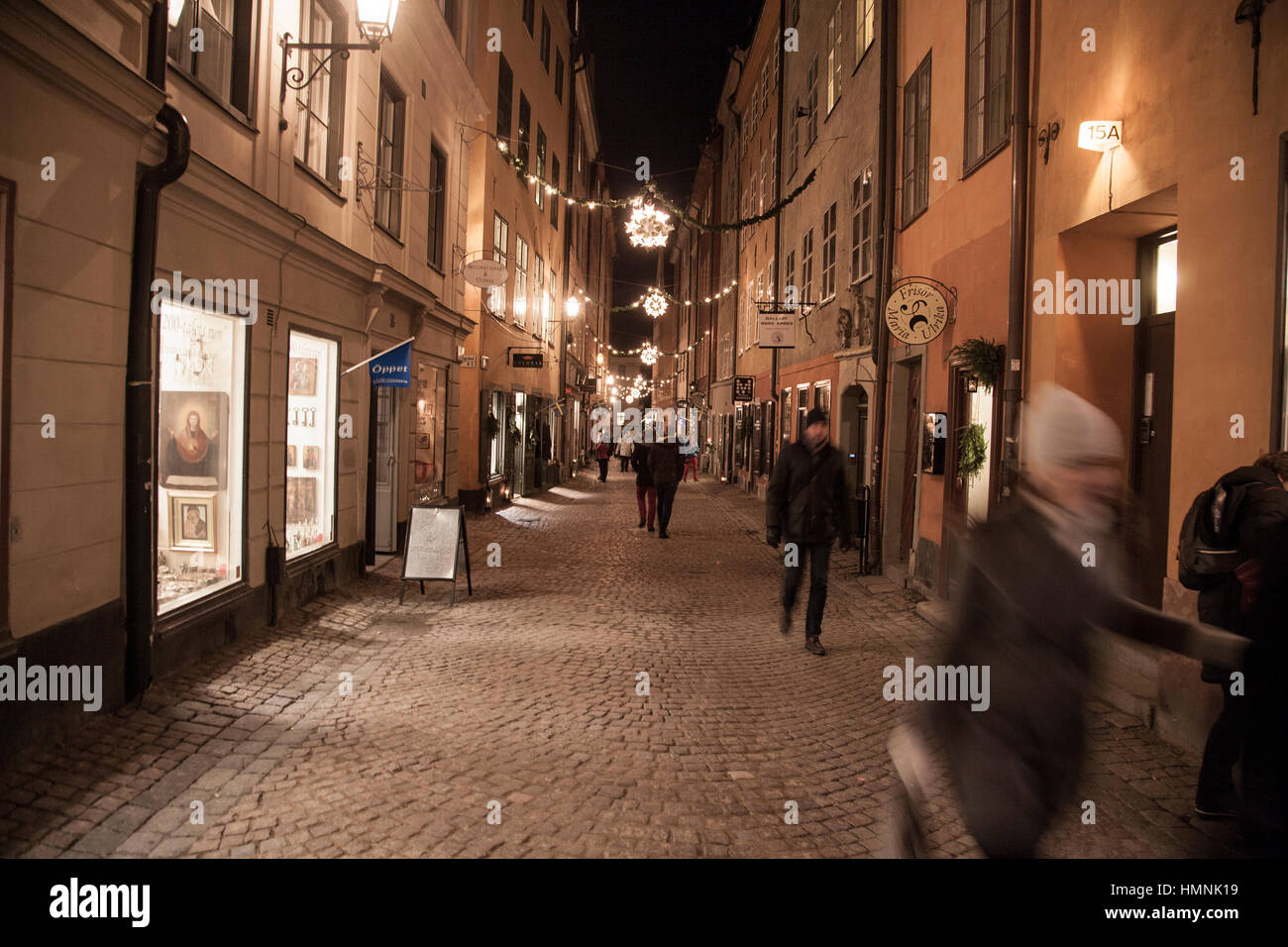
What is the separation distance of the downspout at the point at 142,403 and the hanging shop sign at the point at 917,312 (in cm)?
720

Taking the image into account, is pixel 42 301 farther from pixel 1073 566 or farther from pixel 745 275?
pixel 745 275

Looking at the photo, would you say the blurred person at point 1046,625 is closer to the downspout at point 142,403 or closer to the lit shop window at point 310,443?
the downspout at point 142,403

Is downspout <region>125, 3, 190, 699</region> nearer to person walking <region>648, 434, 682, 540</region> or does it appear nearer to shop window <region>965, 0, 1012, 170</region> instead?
shop window <region>965, 0, 1012, 170</region>

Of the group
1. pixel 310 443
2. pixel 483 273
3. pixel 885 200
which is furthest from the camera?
pixel 483 273

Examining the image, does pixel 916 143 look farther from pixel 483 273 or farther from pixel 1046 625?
pixel 1046 625

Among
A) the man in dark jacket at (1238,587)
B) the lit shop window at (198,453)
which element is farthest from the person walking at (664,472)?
the man in dark jacket at (1238,587)

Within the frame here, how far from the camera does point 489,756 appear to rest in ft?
15.8

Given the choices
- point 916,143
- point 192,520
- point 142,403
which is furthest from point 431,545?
point 916,143

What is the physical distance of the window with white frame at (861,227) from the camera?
13766mm

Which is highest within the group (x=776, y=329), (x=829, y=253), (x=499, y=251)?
(x=499, y=251)

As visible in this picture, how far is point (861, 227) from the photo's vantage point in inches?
563

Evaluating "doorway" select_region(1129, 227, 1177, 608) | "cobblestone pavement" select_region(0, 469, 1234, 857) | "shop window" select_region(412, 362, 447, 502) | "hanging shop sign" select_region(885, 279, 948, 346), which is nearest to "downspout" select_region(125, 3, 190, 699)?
"cobblestone pavement" select_region(0, 469, 1234, 857)

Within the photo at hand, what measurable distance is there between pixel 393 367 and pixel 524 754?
256 inches

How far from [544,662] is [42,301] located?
4.16 metres
